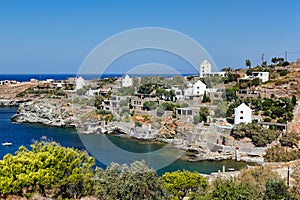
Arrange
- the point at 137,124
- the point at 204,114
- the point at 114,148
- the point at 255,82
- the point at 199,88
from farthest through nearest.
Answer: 1. the point at 255,82
2. the point at 199,88
3. the point at 137,124
4. the point at 204,114
5. the point at 114,148

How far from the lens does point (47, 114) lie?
27672 millimetres

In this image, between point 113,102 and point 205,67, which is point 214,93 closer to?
point 205,67

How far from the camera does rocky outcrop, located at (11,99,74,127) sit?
26283 mm

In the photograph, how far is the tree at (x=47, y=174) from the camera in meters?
6.15

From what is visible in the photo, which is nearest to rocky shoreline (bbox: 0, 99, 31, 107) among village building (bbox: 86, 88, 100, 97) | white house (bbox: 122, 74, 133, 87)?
village building (bbox: 86, 88, 100, 97)

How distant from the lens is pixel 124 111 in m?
23.4

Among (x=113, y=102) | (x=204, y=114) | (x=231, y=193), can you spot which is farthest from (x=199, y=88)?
(x=231, y=193)

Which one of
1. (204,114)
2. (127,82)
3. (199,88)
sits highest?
(127,82)

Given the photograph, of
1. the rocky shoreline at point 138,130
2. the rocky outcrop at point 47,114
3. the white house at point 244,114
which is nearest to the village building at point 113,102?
the rocky shoreline at point 138,130

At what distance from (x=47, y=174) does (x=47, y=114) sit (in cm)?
2258

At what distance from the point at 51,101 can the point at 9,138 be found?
10.8 m

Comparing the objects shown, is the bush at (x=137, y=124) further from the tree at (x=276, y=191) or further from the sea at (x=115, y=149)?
the tree at (x=276, y=191)

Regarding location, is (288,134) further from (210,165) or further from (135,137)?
(135,137)

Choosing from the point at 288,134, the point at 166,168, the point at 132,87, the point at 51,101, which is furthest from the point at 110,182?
the point at 51,101
